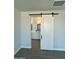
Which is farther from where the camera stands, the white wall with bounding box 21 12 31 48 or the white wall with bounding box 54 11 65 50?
the white wall with bounding box 21 12 31 48

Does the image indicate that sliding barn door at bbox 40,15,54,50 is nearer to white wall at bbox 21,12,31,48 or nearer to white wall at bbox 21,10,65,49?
white wall at bbox 21,10,65,49

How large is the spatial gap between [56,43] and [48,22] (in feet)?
4.62

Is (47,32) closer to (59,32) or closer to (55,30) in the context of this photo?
(55,30)

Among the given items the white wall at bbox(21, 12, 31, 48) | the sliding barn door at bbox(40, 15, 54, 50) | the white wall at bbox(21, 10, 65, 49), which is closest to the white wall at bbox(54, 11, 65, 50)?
the white wall at bbox(21, 10, 65, 49)

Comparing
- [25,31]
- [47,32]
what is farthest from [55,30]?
[25,31]

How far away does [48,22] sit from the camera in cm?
802

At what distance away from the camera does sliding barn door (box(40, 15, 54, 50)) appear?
802cm

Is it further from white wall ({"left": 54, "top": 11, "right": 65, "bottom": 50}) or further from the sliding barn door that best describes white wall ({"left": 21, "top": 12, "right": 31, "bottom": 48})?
white wall ({"left": 54, "top": 11, "right": 65, "bottom": 50})

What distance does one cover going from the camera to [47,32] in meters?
8.08

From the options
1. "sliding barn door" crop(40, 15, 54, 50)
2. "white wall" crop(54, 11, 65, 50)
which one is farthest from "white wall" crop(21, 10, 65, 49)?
"sliding barn door" crop(40, 15, 54, 50)

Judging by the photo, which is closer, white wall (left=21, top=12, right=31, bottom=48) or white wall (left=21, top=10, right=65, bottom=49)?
white wall (left=21, top=10, right=65, bottom=49)

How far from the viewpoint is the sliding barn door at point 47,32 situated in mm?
8016
